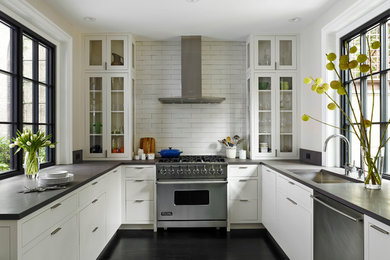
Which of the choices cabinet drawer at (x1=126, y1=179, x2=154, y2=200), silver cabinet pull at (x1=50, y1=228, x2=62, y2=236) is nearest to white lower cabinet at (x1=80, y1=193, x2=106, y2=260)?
silver cabinet pull at (x1=50, y1=228, x2=62, y2=236)

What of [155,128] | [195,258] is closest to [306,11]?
[155,128]

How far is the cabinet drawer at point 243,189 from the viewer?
12.2 ft

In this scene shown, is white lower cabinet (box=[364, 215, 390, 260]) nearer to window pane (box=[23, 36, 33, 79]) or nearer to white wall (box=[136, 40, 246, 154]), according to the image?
white wall (box=[136, 40, 246, 154])

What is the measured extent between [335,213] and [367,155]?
1.60ft

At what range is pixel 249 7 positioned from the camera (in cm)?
315

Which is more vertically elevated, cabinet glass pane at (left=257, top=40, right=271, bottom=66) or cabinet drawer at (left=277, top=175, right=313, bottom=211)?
cabinet glass pane at (left=257, top=40, right=271, bottom=66)

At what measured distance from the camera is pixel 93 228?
2678 millimetres

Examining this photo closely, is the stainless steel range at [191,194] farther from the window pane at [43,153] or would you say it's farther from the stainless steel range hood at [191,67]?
the window pane at [43,153]

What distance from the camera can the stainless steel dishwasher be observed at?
5.36 feet

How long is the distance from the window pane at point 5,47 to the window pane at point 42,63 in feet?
1.81

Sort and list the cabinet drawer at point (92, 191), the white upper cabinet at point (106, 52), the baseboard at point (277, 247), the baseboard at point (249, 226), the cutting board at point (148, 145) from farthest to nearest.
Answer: the cutting board at point (148, 145) < the white upper cabinet at point (106, 52) < the baseboard at point (249, 226) < the baseboard at point (277, 247) < the cabinet drawer at point (92, 191)

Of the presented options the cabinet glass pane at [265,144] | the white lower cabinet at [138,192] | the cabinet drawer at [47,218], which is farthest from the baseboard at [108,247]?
the cabinet glass pane at [265,144]

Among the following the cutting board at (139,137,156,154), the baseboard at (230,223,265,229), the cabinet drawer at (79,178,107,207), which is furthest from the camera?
the cutting board at (139,137,156,154)

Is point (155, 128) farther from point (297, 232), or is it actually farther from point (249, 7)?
point (297, 232)
